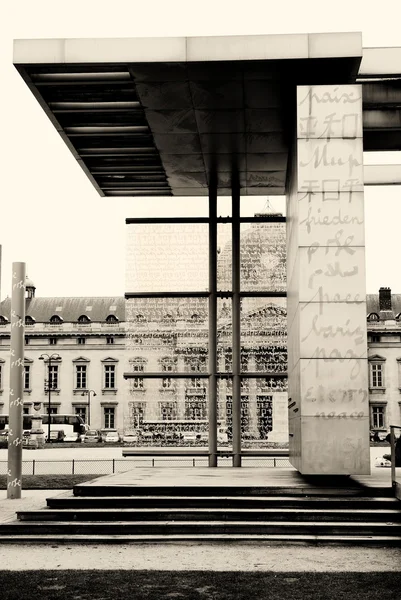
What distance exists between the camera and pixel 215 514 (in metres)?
12.2

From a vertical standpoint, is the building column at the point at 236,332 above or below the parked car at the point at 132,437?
above

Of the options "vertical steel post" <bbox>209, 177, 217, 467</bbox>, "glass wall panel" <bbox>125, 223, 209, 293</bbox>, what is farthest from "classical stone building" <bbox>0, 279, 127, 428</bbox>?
"vertical steel post" <bbox>209, 177, 217, 467</bbox>

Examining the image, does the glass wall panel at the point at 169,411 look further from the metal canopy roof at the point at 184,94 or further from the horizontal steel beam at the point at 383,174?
the horizontal steel beam at the point at 383,174

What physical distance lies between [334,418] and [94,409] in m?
87.5

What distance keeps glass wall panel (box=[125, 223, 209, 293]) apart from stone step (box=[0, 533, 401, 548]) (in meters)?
8.88

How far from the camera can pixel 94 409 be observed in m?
99.3

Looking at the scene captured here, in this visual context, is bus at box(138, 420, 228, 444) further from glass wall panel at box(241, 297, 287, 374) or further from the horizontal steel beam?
the horizontal steel beam

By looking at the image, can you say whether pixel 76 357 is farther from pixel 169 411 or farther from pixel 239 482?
pixel 239 482

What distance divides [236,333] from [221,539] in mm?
8284

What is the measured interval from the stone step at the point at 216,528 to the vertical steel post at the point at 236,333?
280 inches

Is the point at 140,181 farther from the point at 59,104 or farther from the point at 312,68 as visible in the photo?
the point at 312,68

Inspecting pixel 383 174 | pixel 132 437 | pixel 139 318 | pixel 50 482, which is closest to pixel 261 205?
pixel 383 174

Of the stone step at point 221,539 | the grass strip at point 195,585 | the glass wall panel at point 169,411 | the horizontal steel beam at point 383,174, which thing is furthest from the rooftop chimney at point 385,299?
the grass strip at point 195,585

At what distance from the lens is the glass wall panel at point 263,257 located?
1992 cm
